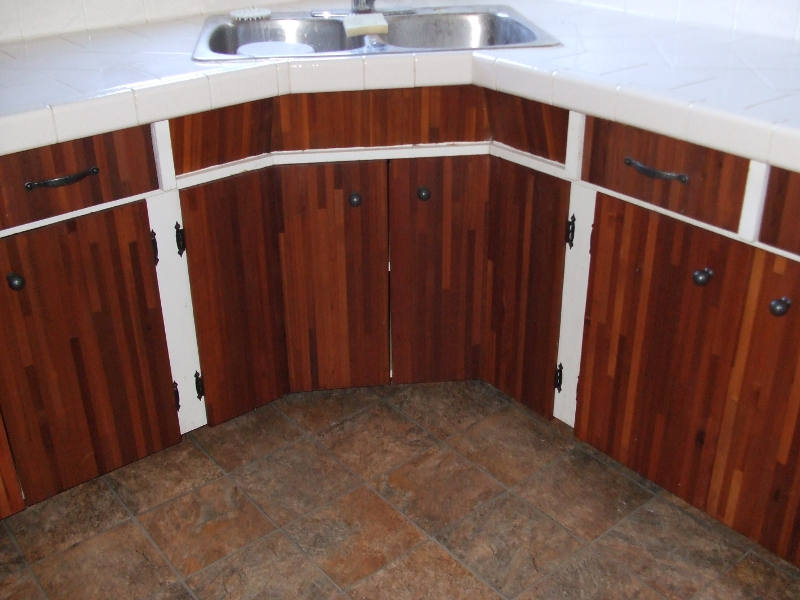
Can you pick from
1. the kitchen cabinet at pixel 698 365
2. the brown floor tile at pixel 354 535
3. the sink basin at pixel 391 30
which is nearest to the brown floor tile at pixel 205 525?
the brown floor tile at pixel 354 535

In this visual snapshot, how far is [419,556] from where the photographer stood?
6.11 feet

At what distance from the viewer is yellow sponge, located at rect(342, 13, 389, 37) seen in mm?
2215

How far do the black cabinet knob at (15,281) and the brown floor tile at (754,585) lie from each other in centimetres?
149

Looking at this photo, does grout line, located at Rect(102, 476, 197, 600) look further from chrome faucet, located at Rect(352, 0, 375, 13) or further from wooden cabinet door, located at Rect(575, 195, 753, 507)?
chrome faucet, located at Rect(352, 0, 375, 13)

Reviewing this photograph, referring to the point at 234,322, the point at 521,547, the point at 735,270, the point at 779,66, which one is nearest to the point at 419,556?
the point at 521,547

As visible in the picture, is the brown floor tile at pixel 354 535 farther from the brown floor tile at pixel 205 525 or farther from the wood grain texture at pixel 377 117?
the wood grain texture at pixel 377 117

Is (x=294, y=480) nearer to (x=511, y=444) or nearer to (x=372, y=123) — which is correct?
(x=511, y=444)

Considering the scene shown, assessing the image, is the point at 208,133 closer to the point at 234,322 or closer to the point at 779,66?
the point at 234,322

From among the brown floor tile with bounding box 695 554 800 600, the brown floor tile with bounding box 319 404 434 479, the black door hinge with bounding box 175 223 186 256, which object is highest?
the black door hinge with bounding box 175 223 186 256

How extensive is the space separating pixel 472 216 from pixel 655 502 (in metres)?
0.80

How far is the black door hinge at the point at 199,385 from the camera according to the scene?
2123mm

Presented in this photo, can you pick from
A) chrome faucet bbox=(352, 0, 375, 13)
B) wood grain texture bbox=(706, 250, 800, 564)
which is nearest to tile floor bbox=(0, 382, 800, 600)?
wood grain texture bbox=(706, 250, 800, 564)

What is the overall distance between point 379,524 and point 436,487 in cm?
18

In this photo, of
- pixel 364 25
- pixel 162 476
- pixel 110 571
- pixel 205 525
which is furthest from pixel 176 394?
pixel 364 25
